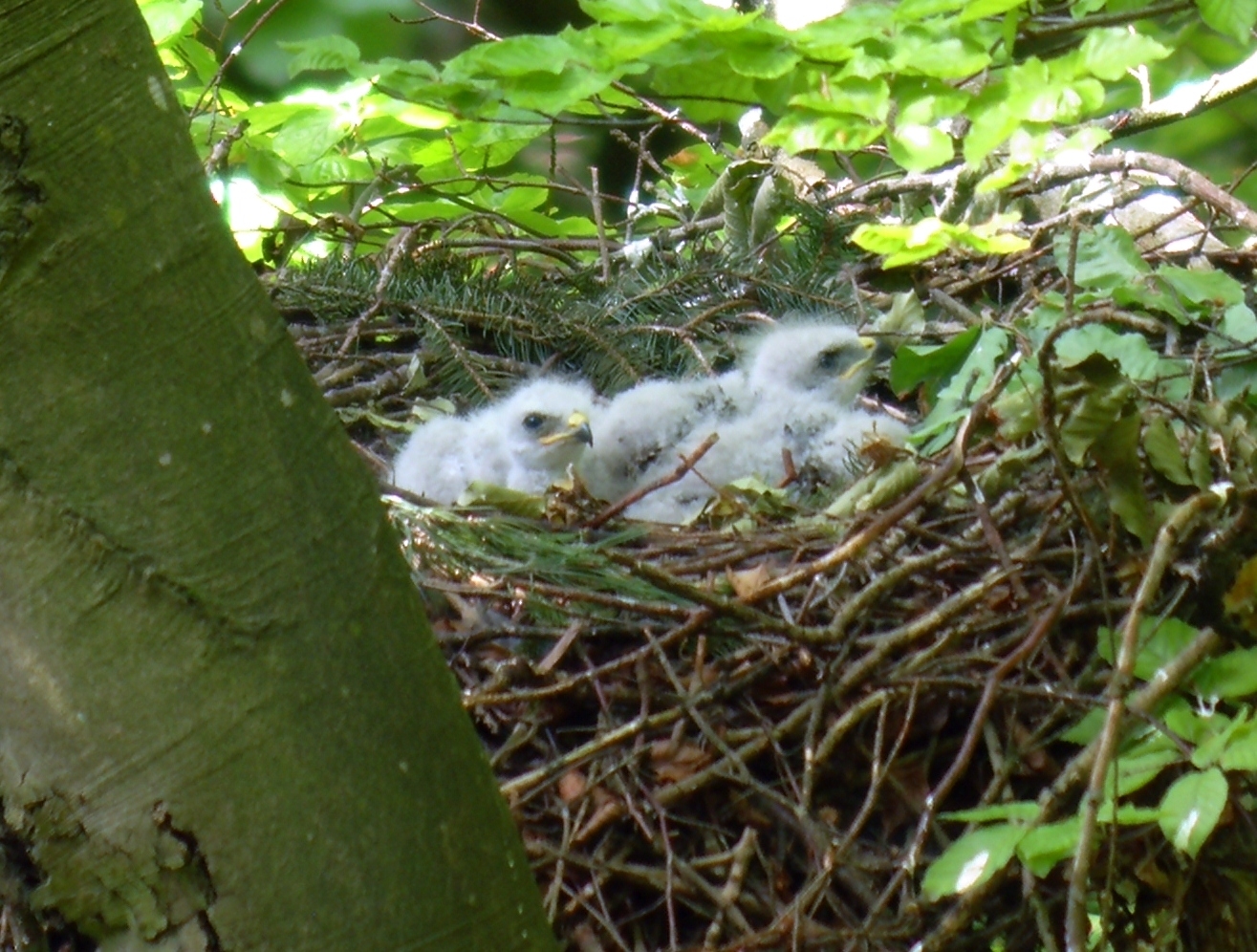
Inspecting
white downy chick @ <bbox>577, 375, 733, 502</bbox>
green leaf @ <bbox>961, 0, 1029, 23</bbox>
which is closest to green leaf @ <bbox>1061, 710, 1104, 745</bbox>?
green leaf @ <bbox>961, 0, 1029, 23</bbox>

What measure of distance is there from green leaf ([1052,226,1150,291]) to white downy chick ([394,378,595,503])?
0.97 m

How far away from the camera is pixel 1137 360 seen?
2.02 metres

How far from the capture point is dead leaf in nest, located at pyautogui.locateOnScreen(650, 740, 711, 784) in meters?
1.62

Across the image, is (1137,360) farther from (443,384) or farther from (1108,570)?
(443,384)

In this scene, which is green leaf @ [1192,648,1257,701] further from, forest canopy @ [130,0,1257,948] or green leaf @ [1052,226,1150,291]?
green leaf @ [1052,226,1150,291]

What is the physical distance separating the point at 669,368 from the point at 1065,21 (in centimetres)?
110

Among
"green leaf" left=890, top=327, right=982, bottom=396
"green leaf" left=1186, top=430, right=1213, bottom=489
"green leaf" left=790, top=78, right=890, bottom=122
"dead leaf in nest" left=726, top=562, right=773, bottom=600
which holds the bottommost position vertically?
"green leaf" left=890, top=327, right=982, bottom=396

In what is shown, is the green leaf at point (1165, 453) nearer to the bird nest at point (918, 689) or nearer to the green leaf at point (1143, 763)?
the bird nest at point (918, 689)

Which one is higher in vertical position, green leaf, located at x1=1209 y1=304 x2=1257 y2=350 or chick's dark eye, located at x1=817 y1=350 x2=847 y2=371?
green leaf, located at x1=1209 y1=304 x2=1257 y2=350

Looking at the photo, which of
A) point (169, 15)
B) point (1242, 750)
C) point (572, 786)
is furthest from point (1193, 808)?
point (169, 15)

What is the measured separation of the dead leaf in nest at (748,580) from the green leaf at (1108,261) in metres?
0.82

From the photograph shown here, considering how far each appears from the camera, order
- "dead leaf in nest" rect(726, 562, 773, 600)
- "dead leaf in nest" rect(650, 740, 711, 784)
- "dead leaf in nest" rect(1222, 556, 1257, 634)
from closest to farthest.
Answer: "dead leaf in nest" rect(1222, 556, 1257, 634) → "dead leaf in nest" rect(650, 740, 711, 784) → "dead leaf in nest" rect(726, 562, 773, 600)

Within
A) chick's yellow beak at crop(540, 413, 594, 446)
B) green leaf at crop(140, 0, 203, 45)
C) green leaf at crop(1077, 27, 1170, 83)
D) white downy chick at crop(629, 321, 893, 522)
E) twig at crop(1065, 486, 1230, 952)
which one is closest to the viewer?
twig at crop(1065, 486, 1230, 952)

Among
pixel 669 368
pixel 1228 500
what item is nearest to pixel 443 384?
pixel 669 368
